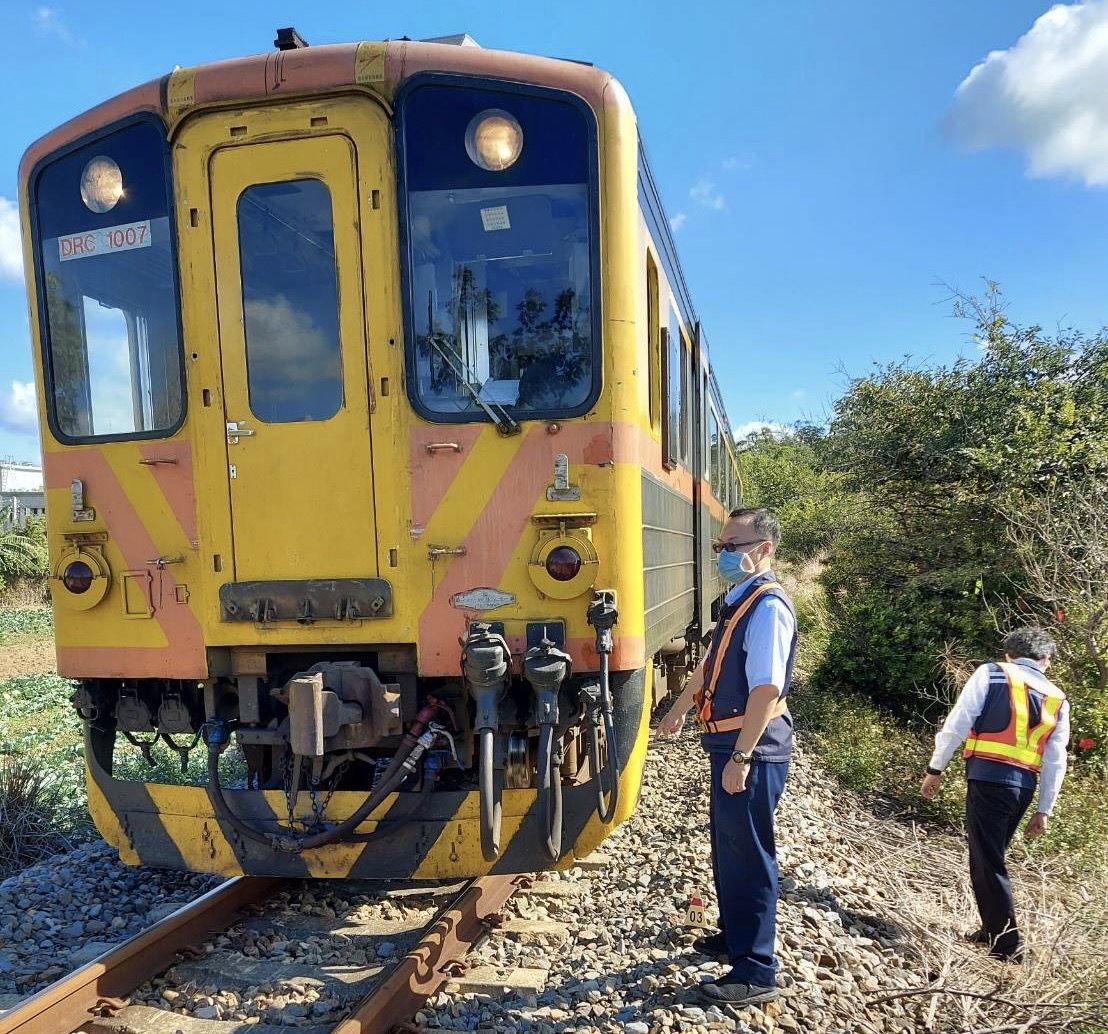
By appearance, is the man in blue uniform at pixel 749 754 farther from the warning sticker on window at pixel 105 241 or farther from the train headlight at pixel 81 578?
the warning sticker on window at pixel 105 241

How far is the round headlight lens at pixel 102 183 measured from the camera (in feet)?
12.2

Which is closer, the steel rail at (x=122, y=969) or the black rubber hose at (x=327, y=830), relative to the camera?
the steel rail at (x=122, y=969)

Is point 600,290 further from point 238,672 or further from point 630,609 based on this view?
point 238,672

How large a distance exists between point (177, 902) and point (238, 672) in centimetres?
153

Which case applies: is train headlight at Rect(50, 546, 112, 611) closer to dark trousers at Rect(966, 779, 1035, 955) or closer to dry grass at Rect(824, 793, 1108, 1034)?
dry grass at Rect(824, 793, 1108, 1034)

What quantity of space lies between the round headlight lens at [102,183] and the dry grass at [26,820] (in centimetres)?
379

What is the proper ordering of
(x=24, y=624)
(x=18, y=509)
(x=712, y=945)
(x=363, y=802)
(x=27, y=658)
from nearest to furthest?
(x=363, y=802) < (x=712, y=945) < (x=27, y=658) < (x=24, y=624) < (x=18, y=509)

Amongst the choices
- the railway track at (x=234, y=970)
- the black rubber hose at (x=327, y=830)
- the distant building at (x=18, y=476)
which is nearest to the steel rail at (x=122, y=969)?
the railway track at (x=234, y=970)

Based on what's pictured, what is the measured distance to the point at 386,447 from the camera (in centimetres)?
349

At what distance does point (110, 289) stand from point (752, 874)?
3.70 metres

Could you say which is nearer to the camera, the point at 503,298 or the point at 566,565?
the point at 566,565

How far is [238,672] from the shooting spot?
3.69m

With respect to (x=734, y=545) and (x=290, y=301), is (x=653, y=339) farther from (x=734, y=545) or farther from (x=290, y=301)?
(x=290, y=301)

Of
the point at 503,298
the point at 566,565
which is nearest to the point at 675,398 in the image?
the point at 503,298
